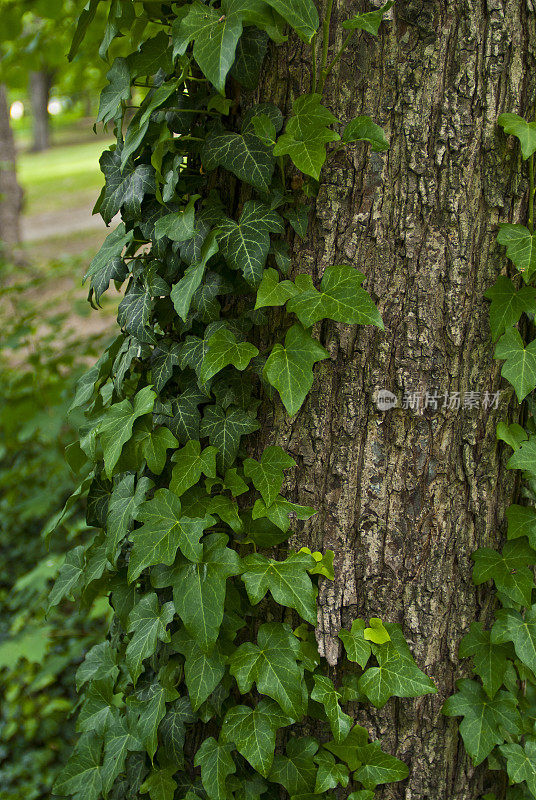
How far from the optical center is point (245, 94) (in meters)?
1.26

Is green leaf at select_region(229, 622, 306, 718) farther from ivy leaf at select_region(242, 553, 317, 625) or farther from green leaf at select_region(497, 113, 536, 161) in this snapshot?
green leaf at select_region(497, 113, 536, 161)

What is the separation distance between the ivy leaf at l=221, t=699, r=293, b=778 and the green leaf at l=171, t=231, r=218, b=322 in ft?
2.90

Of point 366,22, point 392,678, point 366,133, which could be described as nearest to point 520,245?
point 366,133

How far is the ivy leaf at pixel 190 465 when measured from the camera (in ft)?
4.17

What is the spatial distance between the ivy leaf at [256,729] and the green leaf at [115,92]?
1.36 meters

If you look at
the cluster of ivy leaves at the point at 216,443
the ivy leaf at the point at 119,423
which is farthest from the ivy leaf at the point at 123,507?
the ivy leaf at the point at 119,423

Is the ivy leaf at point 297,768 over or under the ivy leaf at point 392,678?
under

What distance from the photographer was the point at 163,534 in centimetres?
125

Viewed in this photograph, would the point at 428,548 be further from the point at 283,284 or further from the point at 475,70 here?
the point at 475,70

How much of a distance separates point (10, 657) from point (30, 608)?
0.69 meters

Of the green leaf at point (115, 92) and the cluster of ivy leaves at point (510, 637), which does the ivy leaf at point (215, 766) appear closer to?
the cluster of ivy leaves at point (510, 637)

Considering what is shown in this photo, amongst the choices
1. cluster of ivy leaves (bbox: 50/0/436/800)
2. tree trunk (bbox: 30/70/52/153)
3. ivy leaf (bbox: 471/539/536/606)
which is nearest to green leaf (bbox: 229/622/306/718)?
cluster of ivy leaves (bbox: 50/0/436/800)

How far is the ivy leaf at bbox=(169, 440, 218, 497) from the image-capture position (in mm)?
1270

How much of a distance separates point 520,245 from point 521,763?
1190 mm
